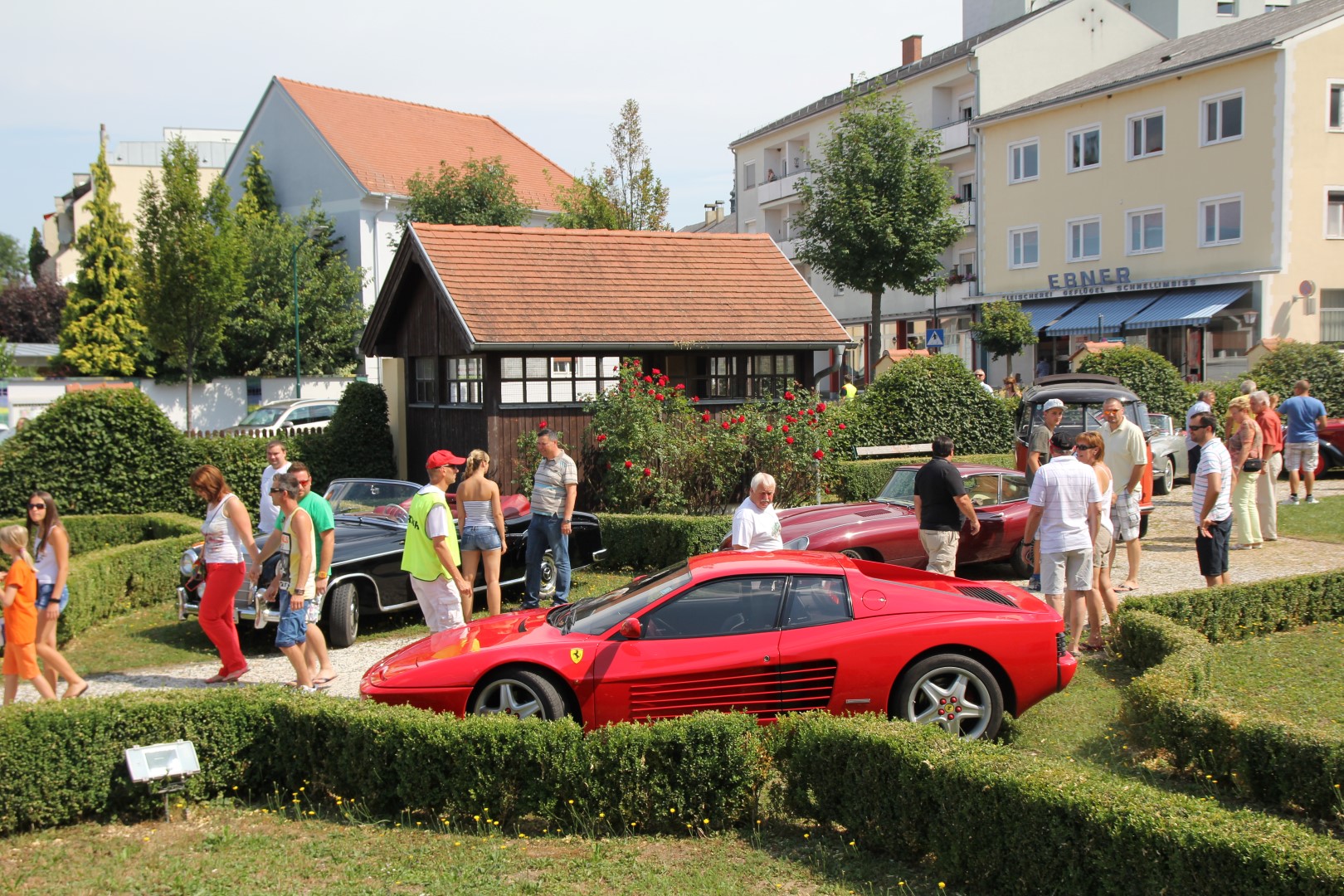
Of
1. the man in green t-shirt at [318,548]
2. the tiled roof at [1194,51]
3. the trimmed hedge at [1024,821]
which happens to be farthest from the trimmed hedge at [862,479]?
the tiled roof at [1194,51]

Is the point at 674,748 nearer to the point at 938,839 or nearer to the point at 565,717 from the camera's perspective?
the point at 565,717

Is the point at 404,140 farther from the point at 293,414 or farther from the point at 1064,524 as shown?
the point at 1064,524

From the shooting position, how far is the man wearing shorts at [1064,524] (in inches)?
337

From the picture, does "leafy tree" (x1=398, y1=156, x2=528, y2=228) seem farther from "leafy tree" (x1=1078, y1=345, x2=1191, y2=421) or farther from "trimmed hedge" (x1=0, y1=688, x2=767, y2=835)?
"trimmed hedge" (x1=0, y1=688, x2=767, y2=835)

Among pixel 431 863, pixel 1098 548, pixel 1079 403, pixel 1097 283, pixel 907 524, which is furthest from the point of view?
pixel 1097 283

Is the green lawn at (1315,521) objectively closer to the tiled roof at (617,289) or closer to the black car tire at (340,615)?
the tiled roof at (617,289)

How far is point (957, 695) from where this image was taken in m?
6.75

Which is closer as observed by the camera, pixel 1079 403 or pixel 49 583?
pixel 49 583

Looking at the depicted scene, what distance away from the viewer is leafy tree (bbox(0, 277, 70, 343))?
5841cm

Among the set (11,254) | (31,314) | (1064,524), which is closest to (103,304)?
(31,314)

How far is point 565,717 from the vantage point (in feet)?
20.3

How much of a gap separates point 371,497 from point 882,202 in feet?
83.0

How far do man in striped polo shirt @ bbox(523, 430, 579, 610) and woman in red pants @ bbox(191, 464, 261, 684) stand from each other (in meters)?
2.80

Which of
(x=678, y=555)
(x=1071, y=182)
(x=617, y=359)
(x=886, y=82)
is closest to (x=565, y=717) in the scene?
(x=678, y=555)
